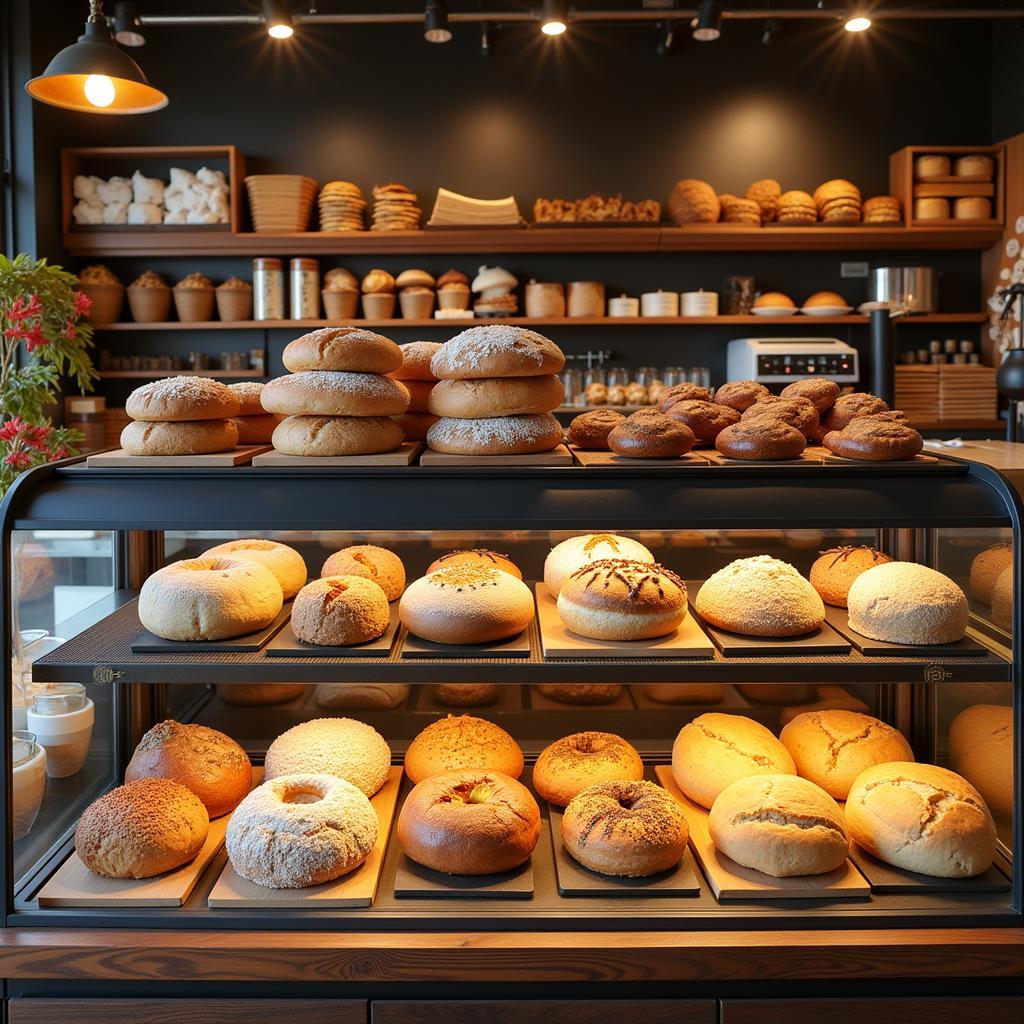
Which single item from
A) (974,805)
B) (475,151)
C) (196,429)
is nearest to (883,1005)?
(974,805)

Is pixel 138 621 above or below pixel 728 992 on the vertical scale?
above

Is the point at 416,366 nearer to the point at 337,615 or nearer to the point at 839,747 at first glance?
the point at 337,615

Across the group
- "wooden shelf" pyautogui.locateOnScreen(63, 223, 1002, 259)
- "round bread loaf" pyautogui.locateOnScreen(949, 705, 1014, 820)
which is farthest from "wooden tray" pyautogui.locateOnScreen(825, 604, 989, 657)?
"wooden shelf" pyautogui.locateOnScreen(63, 223, 1002, 259)

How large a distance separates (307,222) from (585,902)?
4.33 m

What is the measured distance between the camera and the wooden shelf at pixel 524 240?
504 centimetres

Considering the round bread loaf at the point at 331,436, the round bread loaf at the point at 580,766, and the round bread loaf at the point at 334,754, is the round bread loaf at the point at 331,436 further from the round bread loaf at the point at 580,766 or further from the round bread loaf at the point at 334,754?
the round bread loaf at the point at 580,766

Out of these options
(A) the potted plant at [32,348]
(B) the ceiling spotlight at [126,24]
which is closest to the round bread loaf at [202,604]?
(A) the potted plant at [32,348]

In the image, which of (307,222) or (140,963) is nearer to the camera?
(140,963)

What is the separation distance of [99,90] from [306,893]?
2.37 meters

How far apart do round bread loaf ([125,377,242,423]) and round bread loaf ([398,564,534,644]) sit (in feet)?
1.47

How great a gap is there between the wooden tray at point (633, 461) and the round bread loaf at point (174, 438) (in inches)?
23.5

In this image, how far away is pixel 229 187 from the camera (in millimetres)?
5168

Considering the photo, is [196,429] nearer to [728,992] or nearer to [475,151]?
[728,992]

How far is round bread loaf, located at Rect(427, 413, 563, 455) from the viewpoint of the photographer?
5.40 feet
